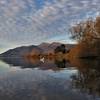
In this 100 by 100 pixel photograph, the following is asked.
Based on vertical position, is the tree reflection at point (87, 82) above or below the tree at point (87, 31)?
below

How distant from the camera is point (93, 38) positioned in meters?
76.6

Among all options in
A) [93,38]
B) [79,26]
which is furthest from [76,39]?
[93,38]

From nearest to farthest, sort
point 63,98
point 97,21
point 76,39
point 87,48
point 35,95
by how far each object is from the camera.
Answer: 1. point 63,98
2. point 35,95
3. point 97,21
4. point 87,48
5. point 76,39

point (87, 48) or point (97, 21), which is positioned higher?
point (97, 21)

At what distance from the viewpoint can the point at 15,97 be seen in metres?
15.5

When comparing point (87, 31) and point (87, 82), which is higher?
point (87, 31)

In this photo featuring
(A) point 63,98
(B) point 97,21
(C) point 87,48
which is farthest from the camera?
(C) point 87,48

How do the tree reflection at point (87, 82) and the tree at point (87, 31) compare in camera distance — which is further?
the tree at point (87, 31)

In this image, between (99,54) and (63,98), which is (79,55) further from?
(63,98)

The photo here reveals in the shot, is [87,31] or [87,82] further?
[87,31]

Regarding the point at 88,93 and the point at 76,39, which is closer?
the point at 88,93

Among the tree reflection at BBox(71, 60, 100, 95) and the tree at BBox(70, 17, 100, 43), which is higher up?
the tree at BBox(70, 17, 100, 43)

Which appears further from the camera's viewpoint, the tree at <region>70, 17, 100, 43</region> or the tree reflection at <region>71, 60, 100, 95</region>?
the tree at <region>70, 17, 100, 43</region>

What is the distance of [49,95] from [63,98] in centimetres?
121
